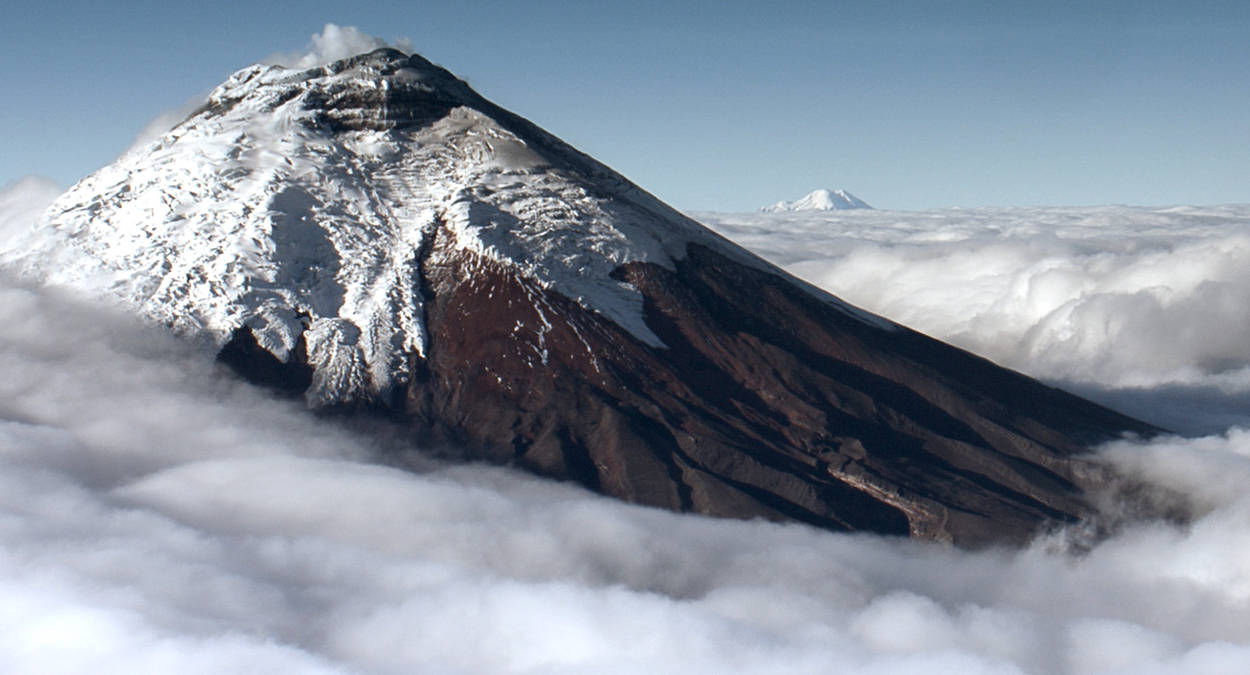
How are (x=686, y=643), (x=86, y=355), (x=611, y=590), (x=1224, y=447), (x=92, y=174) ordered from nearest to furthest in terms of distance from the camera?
(x=686, y=643) < (x=611, y=590) < (x=86, y=355) < (x=92, y=174) < (x=1224, y=447)

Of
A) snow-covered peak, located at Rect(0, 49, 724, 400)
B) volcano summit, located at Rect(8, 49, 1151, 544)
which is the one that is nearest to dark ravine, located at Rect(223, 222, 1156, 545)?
volcano summit, located at Rect(8, 49, 1151, 544)

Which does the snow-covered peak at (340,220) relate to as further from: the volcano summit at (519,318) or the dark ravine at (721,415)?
the dark ravine at (721,415)

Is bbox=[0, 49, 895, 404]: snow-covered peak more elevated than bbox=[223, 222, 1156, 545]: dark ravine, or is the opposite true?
bbox=[0, 49, 895, 404]: snow-covered peak

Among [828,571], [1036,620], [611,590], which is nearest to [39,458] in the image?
[611,590]

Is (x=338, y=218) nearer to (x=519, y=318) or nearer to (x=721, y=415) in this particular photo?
(x=519, y=318)

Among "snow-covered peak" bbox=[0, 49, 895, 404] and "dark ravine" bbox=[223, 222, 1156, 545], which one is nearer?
"dark ravine" bbox=[223, 222, 1156, 545]

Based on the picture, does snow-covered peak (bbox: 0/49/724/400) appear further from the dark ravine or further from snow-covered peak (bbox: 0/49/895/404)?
the dark ravine

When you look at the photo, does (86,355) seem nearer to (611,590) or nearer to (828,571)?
(611,590)

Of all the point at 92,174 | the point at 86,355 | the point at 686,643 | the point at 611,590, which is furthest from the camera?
the point at 92,174
